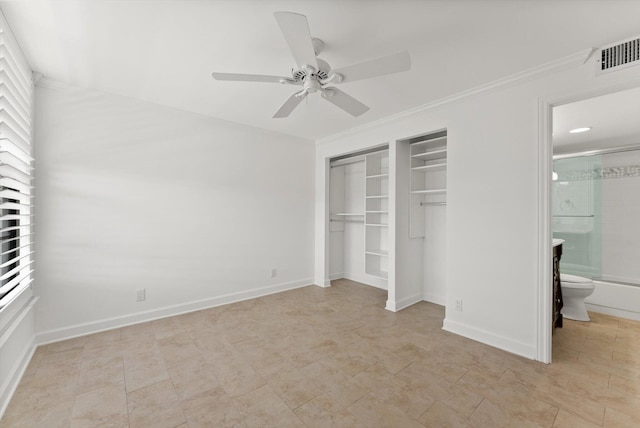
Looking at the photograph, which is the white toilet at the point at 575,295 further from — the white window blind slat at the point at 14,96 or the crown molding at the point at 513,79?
the white window blind slat at the point at 14,96

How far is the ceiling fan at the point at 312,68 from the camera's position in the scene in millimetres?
1449

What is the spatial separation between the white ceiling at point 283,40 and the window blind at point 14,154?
18 centimetres

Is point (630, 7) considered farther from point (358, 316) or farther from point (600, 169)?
point (600, 169)

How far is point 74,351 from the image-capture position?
244 centimetres

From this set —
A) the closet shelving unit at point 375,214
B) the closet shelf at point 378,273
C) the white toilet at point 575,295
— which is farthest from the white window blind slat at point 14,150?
the white toilet at point 575,295

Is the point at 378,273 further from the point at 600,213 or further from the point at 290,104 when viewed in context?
the point at 600,213

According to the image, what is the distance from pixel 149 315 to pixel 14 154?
1.95 metres

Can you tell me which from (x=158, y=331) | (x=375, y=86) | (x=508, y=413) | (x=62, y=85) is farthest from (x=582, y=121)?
(x=62, y=85)

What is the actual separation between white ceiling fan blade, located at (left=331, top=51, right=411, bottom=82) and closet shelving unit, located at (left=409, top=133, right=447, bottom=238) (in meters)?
1.89

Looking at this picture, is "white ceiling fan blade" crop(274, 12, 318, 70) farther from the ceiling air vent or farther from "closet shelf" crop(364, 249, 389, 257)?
"closet shelf" crop(364, 249, 389, 257)

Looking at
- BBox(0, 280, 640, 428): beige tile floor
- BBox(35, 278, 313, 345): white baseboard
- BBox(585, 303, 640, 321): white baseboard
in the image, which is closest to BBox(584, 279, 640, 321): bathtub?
BBox(585, 303, 640, 321): white baseboard

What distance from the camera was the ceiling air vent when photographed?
1930 millimetres

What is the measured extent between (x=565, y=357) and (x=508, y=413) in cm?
115

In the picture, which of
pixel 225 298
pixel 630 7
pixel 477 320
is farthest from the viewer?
pixel 225 298
